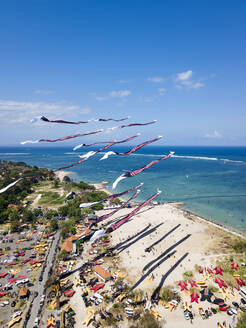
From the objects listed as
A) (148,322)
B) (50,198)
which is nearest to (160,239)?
(148,322)

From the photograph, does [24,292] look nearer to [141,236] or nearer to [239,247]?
[141,236]

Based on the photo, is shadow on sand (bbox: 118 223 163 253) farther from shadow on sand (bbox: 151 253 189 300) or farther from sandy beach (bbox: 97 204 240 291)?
shadow on sand (bbox: 151 253 189 300)

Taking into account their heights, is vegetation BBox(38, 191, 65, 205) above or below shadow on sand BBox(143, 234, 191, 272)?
above

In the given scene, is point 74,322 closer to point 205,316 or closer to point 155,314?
point 155,314

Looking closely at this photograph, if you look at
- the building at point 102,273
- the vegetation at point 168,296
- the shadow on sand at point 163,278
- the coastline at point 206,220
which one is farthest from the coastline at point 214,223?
the building at point 102,273

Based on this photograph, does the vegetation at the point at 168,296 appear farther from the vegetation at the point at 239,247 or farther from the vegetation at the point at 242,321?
the vegetation at the point at 239,247

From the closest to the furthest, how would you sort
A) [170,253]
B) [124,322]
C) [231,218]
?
[124,322] < [170,253] < [231,218]

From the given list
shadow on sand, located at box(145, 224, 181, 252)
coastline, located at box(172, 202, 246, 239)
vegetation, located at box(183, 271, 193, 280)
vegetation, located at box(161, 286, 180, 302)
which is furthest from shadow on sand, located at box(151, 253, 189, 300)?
coastline, located at box(172, 202, 246, 239)

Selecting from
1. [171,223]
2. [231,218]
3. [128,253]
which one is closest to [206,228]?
[171,223]
